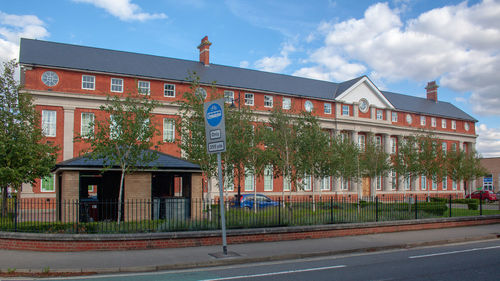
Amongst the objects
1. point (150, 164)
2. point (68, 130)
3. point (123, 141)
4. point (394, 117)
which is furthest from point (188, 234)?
point (394, 117)

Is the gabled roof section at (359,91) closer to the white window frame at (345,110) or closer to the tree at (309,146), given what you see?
the white window frame at (345,110)

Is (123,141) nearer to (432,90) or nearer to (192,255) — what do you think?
(192,255)

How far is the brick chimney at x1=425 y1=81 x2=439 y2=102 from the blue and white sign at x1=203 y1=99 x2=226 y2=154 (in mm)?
59086

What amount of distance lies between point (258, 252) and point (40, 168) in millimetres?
14835

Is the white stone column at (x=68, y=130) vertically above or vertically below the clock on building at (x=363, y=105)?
below

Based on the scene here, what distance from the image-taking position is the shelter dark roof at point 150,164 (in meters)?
19.4

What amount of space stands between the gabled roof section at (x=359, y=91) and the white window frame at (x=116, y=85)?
81.8ft

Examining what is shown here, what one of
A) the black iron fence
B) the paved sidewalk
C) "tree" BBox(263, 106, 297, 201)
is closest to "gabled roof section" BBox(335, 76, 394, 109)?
"tree" BBox(263, 106, 297, 201)

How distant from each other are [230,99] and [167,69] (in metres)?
6.85

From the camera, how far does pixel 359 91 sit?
1992 inches

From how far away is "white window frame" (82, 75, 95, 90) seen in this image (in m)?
34.9

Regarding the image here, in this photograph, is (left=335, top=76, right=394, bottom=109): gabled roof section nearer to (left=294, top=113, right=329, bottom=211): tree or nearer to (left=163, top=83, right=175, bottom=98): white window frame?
(left=294, top=113, right=329, bottom=211): tree

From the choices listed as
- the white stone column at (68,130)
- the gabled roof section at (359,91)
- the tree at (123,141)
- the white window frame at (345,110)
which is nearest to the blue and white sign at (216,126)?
the tree at (123,141)

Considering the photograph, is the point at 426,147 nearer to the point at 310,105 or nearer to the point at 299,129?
the point at 310,105
